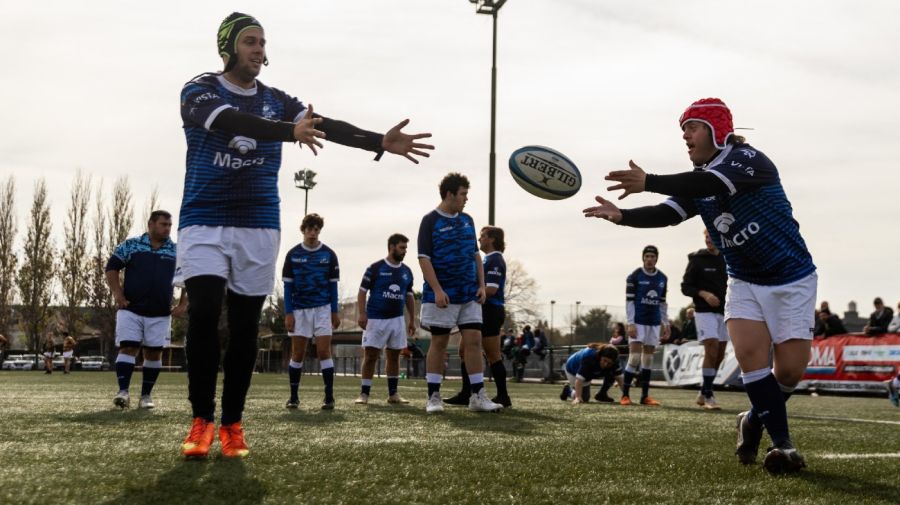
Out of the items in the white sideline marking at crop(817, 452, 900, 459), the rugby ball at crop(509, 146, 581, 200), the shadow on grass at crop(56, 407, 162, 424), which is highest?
the rugby ball at crop(509, 146, 581, 200)

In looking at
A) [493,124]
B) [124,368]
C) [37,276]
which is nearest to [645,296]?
[124,368]

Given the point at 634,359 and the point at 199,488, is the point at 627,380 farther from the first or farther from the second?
the point at 199,488

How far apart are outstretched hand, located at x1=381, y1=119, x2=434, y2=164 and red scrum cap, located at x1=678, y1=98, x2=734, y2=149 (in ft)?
4.93

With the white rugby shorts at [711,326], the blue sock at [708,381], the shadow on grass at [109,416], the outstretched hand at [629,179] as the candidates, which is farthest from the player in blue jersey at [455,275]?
the outstretched hand at [629,179]

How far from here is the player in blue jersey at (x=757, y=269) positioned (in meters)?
4.52

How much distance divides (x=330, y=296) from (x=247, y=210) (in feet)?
19.5

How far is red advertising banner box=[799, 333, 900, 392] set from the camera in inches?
704

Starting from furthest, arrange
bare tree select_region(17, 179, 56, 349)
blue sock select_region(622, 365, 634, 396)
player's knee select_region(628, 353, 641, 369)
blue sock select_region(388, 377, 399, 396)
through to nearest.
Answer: bare tree select_region(17, 179, 56, 349)
player's knee select_region(628, 353, 641, 369)
blue sock select_region(622, 365, 634, 396)
blue sock select_region(388, 377, 399, 396)

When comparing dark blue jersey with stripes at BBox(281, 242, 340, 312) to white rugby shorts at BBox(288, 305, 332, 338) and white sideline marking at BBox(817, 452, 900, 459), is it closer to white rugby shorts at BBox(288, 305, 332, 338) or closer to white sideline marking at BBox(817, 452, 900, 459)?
white rugby shorts at BBox(288, 305, 332, 338)

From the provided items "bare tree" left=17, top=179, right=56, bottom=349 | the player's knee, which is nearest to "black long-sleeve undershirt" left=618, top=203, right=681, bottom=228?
the player's knee

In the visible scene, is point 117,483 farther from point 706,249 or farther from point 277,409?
point 706,249

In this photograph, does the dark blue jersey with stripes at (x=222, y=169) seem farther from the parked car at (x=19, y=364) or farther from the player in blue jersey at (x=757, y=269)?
the parked car at (x=19, y=364)

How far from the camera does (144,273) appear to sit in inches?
371

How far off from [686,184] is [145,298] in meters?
6.74
